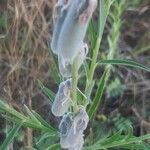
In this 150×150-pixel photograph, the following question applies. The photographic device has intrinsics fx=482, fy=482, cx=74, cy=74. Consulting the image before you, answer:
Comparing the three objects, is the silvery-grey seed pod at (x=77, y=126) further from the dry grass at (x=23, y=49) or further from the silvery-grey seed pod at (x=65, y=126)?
the dry grass at (x=23, y=49)

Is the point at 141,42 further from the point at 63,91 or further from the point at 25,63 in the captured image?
the point at 63,91

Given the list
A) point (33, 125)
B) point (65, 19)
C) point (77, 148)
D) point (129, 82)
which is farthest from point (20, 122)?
point (129, 82)

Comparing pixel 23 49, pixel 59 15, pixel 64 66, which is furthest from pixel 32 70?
pixel 59 15

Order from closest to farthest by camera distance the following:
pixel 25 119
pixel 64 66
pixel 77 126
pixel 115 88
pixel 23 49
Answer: pixel 64 66, pixel 77 126, pixel 25 119, pixel 23 49, pixel 115 88

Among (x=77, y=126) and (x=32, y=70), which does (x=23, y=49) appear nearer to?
(x=32, y=70)

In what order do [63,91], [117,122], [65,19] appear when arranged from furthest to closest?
[117,122]
[63,91]
[65,19]
